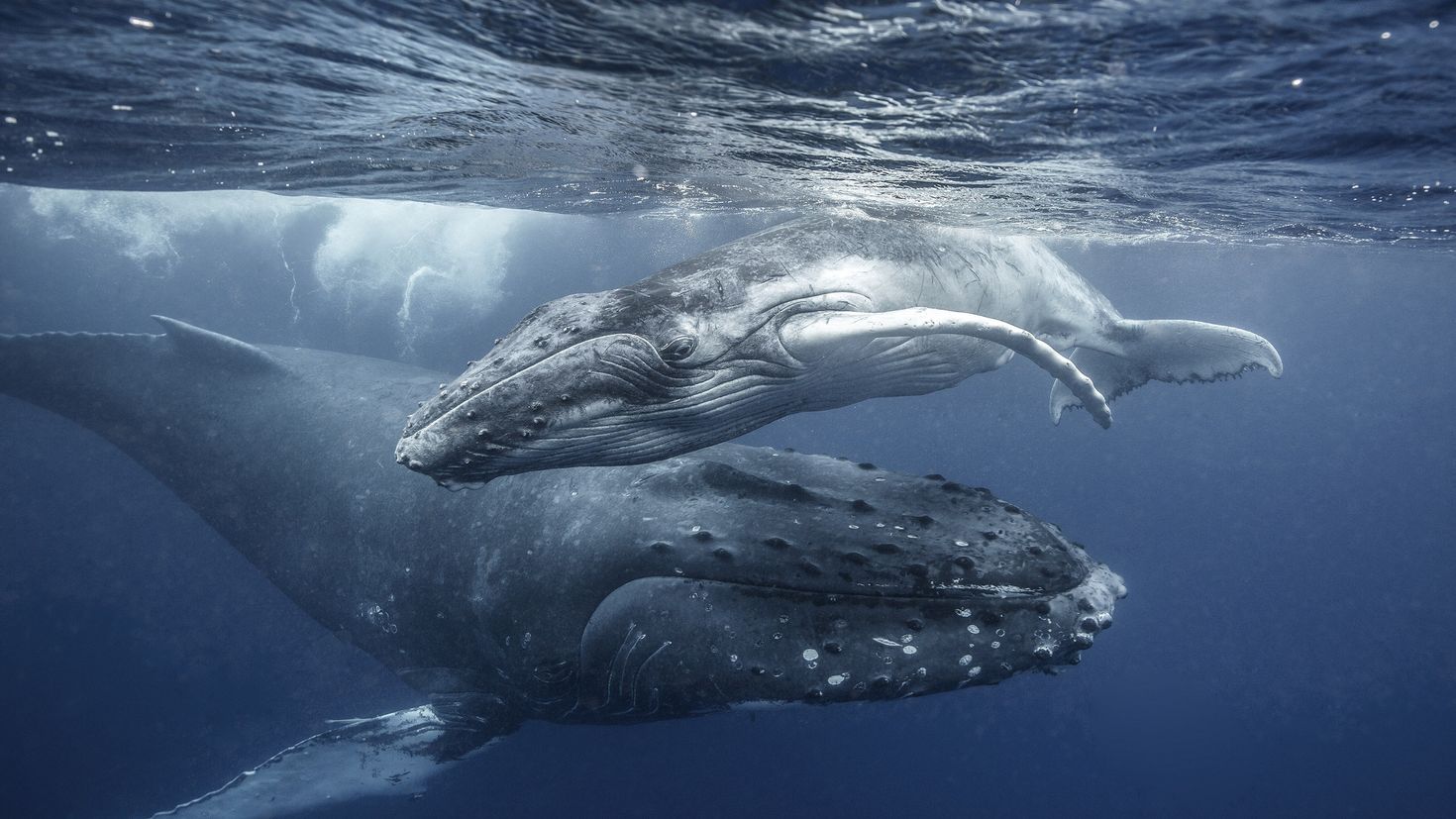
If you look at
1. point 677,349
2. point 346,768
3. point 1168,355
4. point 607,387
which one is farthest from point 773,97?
point 346,768

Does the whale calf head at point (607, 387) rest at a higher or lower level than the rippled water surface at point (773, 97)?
lower

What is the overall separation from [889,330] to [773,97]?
3572 mm

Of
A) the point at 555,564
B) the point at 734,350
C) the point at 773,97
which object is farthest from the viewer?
the point at 773,97

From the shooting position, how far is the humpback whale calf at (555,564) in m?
3.90

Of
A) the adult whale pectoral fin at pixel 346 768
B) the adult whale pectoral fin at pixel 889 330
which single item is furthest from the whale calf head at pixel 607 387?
the adult whale pectoral fin at pixel 346 768

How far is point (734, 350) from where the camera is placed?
488cm

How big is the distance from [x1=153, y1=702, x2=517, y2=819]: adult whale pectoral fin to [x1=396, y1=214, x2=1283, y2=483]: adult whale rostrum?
17.8ft

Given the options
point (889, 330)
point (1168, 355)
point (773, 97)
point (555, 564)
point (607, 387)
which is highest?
point (773, 97)

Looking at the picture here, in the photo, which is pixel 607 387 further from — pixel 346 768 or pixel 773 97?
pixel 346 768

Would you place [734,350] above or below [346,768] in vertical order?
above

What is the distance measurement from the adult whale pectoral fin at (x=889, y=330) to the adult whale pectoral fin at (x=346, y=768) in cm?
640

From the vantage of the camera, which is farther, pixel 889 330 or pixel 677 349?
pixel 889 330

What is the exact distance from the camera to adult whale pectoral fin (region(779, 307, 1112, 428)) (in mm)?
4980

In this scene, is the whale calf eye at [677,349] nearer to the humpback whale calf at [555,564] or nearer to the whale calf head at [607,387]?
the whale calf head at [607,387]
